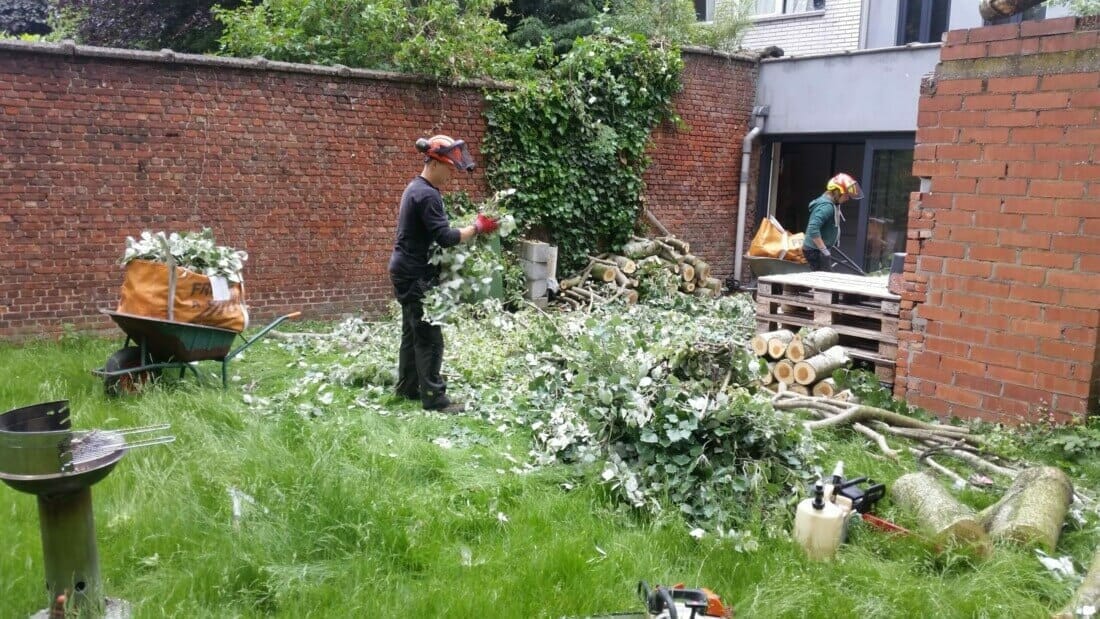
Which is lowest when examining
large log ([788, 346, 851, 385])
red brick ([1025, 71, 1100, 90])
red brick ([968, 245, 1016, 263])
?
large log ([788, 346, 851, 385])

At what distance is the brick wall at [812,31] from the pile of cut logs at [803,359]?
8746 mm

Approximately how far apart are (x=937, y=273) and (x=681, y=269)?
20.6 feet

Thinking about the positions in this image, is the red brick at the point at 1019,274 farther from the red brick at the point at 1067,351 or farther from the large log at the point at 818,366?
the large log at the point at 818,366

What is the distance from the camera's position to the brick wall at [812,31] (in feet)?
48.6

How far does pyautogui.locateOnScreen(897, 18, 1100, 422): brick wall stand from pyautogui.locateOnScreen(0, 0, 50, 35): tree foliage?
19.7m

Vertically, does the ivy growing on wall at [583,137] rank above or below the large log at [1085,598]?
above

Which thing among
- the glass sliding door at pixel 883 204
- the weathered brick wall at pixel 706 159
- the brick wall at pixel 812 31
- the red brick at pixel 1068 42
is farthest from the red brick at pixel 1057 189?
the brick wall at pixel 812 31

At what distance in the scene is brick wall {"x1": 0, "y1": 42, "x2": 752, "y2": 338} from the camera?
8133 mm

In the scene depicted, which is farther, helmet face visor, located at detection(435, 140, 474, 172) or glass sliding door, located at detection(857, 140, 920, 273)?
glass sliding door, located at detection(857, 140, 920, 273)

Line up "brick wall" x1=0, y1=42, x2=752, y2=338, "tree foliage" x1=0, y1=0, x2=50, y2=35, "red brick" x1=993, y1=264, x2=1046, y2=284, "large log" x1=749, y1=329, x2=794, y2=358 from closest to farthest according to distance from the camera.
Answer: "red brick" x1=993, y1=264, x2=1046, y2=284, "large log" x1=749, y1=329, x2=794, y2=358, "brick wall" x1=0, y1=42, x2=752, y2=338, "tree foliage" x1=0, y1=0, x2=50, y2=35

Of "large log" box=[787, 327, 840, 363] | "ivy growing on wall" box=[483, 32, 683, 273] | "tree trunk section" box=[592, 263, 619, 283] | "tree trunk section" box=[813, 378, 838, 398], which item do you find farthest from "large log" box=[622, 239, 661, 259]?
"tree trunk section" box=[813, 378, 838, 398]

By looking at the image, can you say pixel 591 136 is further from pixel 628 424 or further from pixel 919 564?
pixel 919 564

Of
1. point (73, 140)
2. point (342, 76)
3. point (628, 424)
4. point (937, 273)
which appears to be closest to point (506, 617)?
point (628, 424)

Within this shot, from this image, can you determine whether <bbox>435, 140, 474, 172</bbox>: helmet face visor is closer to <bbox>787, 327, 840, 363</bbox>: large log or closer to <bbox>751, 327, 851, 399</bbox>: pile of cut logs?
<bbox>751, 327, 851, 399</bbox>: pile of cut logs
